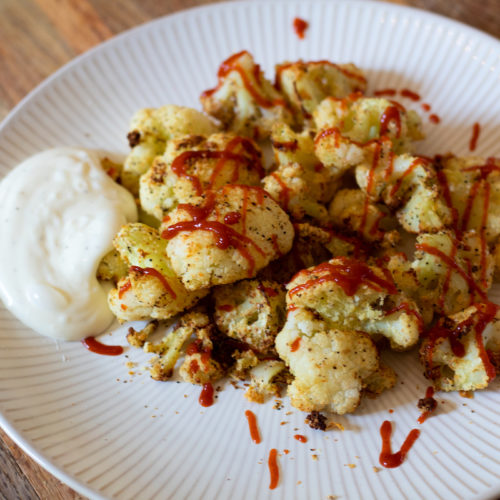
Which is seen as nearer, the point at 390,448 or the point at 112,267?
the point at 390,448

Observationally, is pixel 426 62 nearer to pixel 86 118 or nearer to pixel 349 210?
pixel 349 210

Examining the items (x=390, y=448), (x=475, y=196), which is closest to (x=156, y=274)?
(x=390, y=448)

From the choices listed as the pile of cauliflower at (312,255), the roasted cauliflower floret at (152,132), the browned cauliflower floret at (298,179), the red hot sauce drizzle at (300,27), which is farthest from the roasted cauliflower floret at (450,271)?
the red hot sauce drizzle at (300,27)

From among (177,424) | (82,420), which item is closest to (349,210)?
(177,424)

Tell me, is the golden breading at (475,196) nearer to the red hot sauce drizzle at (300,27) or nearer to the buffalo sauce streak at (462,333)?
the buffalo sauce streak at (462,333)

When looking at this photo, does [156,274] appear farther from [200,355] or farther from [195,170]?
[195,170]

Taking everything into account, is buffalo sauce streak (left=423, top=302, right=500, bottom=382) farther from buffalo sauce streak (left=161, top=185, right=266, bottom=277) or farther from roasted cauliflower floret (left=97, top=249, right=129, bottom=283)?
roasted cauliflower floret (left=97, top=249, right=129, bottom=283)

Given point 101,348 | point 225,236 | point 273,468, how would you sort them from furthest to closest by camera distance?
point 101,348 → point 225,236 → point 273,468

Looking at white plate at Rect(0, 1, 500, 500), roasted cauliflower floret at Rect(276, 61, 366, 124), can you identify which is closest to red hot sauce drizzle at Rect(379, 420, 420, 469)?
white plate at Rect(0, 1, 500, 500)
